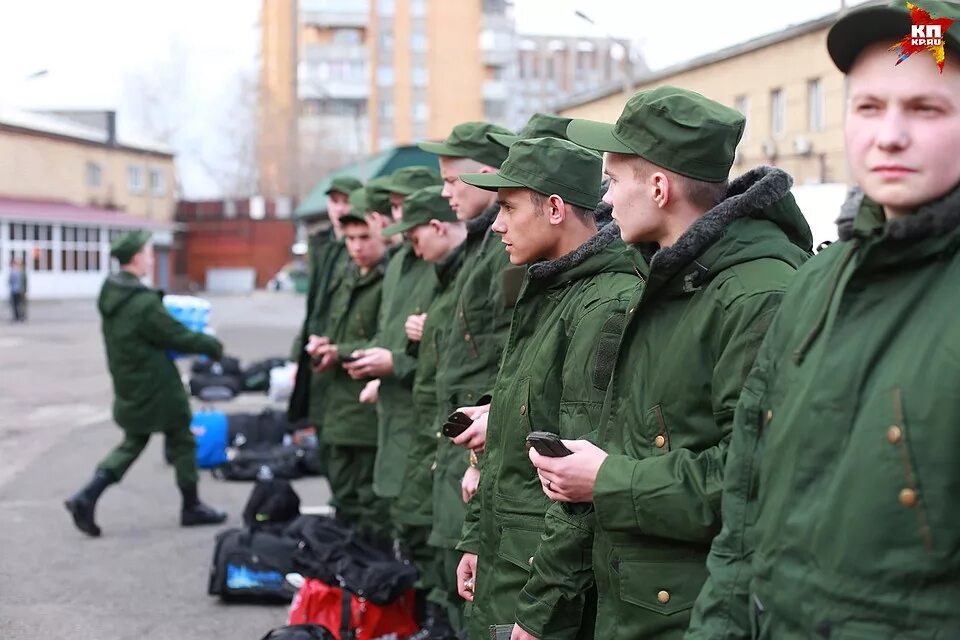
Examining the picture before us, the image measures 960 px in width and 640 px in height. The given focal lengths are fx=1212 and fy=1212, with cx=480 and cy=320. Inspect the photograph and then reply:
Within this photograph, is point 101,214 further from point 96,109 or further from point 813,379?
point 813,379

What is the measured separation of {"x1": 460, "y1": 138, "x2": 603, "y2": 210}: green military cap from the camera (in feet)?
13.2

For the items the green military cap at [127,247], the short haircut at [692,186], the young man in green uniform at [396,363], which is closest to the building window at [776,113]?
the green military cap at [127,247]

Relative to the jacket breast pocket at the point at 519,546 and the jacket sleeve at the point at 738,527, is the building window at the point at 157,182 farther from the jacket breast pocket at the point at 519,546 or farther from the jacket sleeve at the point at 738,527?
the jacket sleeve at the point at 738,527

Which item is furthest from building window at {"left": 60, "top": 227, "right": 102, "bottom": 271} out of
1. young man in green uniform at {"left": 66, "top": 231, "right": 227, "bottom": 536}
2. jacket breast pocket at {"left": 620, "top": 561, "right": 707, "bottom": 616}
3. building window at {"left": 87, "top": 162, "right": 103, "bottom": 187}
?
jacket breast pocket at {"left": 620, "top": 561, "right": 707, "bottom": 616}

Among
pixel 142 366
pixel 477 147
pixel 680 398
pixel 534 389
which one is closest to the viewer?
pixel 680 398

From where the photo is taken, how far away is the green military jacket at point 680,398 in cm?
282

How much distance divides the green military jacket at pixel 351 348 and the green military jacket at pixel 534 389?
12.1ft

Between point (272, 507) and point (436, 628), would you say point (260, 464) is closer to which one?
point (272, 507)

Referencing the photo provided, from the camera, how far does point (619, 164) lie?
126 inches

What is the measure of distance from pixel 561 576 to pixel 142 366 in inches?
249

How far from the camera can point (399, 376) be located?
21.8 feet

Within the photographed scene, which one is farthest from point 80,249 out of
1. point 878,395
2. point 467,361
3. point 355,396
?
point 878,395

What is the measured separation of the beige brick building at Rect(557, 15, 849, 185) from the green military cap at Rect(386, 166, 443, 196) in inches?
898

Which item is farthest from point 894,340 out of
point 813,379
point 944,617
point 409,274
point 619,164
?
point 409,274
